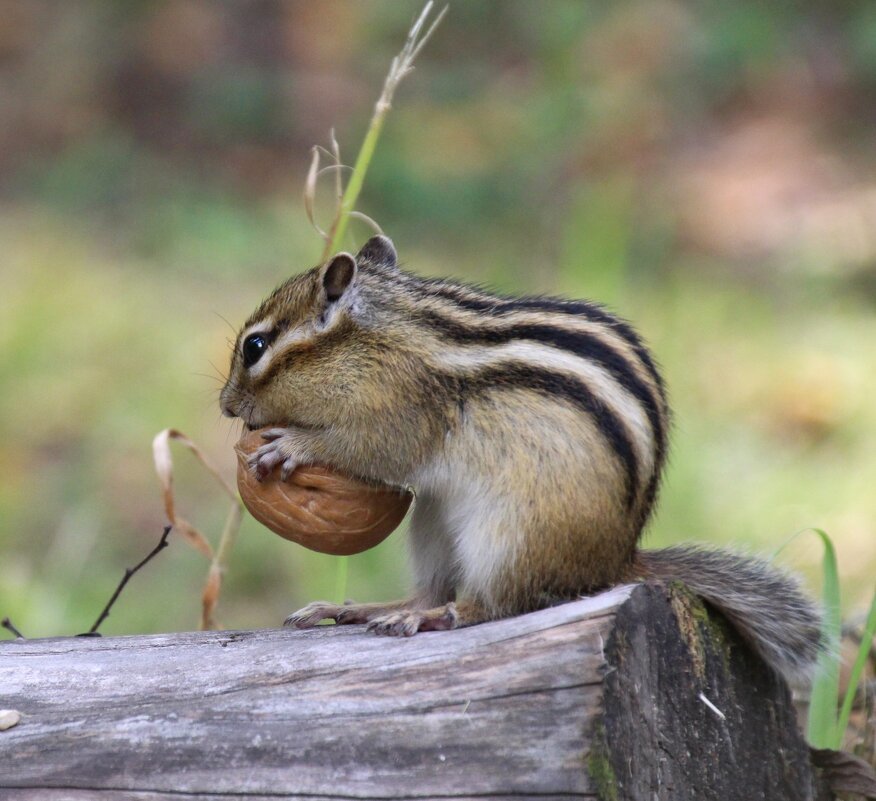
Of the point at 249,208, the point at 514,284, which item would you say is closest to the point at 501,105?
the point at 249,208

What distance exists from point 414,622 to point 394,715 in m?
0.27

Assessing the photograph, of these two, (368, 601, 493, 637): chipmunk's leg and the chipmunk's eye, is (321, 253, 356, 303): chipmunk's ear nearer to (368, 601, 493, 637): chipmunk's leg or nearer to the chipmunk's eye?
the chipmunk's eye

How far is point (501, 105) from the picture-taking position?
750 cm

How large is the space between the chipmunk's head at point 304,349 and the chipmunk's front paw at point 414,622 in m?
0.53

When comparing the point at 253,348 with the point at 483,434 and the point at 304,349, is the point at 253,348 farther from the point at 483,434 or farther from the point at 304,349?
the point at 483,434

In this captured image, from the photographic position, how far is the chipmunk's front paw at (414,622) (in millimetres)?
2232

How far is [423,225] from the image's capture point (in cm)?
662

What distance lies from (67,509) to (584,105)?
12.3 feet

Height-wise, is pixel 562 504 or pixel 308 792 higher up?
pixel 562 504

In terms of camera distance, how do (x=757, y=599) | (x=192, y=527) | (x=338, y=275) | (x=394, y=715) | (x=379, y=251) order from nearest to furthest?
(x=394, y=715) < (x=757, y=599) < (x=338, y=275) < (x=192, y=527) < (x=379, y=251)

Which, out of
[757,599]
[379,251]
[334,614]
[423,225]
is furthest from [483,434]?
[423,225]

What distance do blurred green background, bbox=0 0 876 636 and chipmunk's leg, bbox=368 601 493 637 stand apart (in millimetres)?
1577

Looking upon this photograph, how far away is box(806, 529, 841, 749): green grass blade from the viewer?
2510 mm

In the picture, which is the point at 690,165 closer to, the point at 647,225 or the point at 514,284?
the point at 647,225
